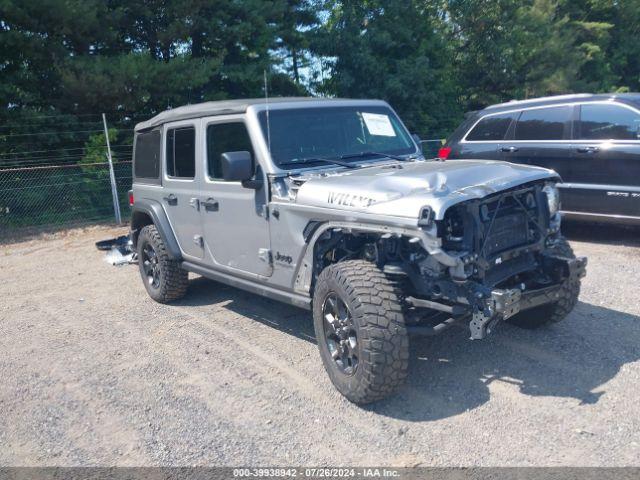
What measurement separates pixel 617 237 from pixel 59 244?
924 cm

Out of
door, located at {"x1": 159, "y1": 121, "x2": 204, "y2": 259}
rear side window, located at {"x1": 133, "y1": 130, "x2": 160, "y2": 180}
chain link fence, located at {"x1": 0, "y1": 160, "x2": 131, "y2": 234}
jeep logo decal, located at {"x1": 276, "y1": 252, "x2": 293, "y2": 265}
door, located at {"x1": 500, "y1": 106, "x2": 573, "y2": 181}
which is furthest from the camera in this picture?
chain link fence, located at {"x1": 0, "y1": 160, "x2": 131, "y2": 234}

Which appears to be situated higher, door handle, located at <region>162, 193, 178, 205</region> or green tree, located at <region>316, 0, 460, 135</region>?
green tree, located at <region>316, 0, 460, 135</region>

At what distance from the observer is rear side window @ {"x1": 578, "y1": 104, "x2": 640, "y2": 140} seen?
6.95 metres

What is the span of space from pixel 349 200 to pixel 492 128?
5295mm

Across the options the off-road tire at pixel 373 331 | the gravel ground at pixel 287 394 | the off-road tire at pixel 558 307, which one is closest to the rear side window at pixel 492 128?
the gravel ground at pixel 287 394

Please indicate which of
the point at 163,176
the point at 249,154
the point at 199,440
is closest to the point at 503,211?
the point at 249,154

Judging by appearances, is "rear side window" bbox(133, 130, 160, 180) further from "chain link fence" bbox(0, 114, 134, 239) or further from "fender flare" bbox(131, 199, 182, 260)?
"chain link fence" bbox(0, 114, 134, 239)

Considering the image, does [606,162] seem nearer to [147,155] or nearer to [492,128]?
[492,128]

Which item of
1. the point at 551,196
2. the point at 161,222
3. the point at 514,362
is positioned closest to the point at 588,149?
the point at 551,196

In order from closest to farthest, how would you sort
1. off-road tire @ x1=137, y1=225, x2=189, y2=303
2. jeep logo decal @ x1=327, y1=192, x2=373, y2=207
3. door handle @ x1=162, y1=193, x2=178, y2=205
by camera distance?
jeep logo decal @ x1=327, y1=192, x2=373, y2=207 → door handle @ x1=162, y1=193, x2=178, y2=205 → off-road tire @ x1=137, y1=225, x2=189, y2=303

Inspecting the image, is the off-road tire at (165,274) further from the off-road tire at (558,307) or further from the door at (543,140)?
the door at (543,140)

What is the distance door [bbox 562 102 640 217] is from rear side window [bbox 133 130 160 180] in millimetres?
5041

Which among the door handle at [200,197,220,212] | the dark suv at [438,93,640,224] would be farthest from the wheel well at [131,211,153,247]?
the dark suv at [438,93,640,224]

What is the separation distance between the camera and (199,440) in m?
3.58
